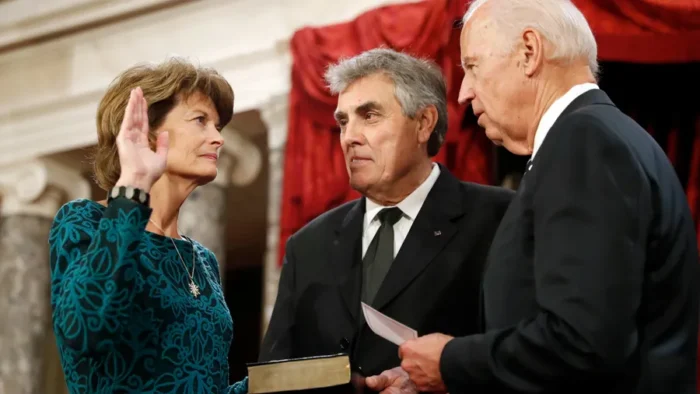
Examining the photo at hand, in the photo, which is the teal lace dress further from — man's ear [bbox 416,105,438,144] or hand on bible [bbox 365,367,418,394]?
man's ear [bbox 416,105,438,144]

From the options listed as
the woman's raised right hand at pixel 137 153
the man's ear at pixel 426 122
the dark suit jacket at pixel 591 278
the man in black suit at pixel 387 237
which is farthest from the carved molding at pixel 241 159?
the dark suit jacket at pixel 591 278

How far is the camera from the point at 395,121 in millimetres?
2586

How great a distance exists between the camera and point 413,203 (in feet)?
8.38

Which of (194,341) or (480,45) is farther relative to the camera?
(194,341)

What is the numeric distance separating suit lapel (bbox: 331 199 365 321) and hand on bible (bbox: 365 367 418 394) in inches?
12.0

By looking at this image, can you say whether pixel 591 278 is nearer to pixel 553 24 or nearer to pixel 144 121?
pixel 553 24

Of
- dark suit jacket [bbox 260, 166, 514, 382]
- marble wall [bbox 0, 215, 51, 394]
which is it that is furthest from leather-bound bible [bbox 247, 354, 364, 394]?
marble wall [bbox 0, 215, 51, 394]

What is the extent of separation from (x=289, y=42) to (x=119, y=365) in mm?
3563

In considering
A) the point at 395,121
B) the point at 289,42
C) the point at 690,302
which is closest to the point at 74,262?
the point at 395,121

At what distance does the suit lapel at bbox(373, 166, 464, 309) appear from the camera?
236cm

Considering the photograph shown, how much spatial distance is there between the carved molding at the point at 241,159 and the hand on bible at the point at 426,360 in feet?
13.4

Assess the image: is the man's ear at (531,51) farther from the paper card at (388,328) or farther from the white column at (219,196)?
the white column at (219,196)

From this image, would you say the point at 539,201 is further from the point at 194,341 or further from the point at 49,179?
the point at 49,179

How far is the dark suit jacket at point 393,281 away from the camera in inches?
92.3
